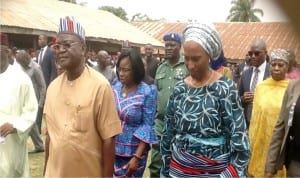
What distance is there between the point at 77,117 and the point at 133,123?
0.96 meters

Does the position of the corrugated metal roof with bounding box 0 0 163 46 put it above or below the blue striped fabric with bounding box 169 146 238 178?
above

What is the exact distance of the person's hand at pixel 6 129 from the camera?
374 cm

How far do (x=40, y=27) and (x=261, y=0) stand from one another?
601 inches

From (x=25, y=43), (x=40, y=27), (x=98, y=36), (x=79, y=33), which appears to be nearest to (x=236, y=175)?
(x=79, y=33)

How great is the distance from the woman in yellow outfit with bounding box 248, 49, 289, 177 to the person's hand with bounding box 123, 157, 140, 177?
1537 millimetres

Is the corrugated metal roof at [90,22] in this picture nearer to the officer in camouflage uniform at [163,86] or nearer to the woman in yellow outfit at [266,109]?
the officer in camouflage uniform at [163,86]

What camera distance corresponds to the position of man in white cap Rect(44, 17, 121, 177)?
2.84 m

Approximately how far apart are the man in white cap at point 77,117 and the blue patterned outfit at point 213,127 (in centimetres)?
47

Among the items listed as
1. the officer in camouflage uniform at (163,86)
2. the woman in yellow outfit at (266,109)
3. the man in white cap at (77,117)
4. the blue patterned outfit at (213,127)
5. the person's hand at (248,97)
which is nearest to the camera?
the blue patterned outfit at (213,127)

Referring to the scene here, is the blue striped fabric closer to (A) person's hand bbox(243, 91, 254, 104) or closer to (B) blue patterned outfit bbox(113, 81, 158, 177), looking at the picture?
(B) blue patterned outfit bbox(113, 81, 158, 177)

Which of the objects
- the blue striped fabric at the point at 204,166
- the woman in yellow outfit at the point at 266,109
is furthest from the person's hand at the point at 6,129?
the woman in yellow outfit at the point at 266,109

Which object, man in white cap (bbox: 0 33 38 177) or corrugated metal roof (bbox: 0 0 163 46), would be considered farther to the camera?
corrugated metal roof (bbox: 0 0 163 46)

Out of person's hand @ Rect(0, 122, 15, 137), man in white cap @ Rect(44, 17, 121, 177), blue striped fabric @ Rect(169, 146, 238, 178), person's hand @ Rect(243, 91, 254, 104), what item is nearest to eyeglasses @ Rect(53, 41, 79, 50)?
man in white cap @ Rect(44, 17, 121, 177)

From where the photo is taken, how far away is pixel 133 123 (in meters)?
3.73
